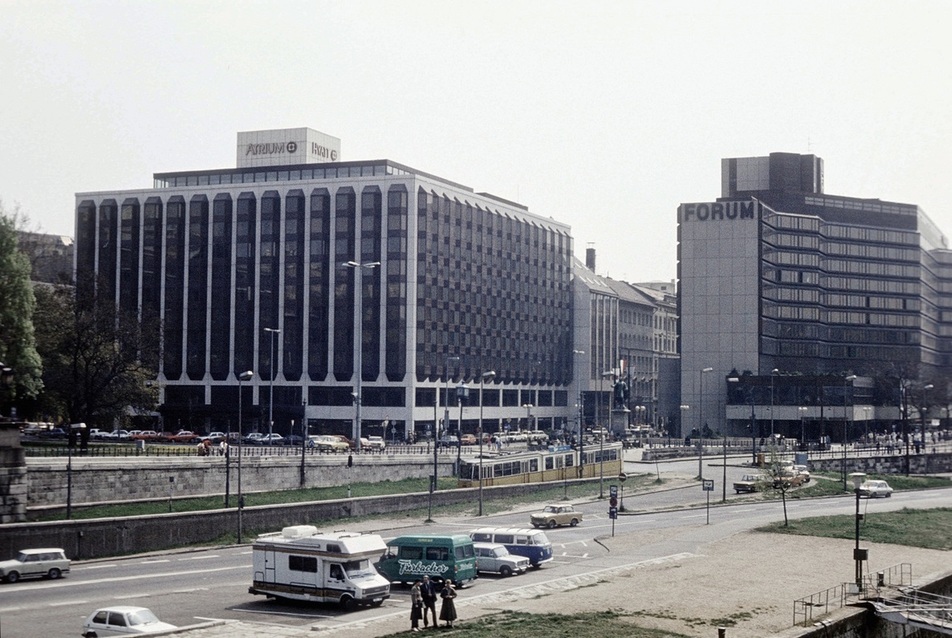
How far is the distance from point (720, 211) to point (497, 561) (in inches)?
4973

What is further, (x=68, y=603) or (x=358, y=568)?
(x=68, y=603)

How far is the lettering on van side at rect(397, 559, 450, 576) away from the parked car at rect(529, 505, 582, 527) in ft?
81.7

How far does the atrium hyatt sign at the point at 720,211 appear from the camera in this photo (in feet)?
558

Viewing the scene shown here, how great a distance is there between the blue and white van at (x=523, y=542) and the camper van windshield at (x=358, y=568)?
1149 cm

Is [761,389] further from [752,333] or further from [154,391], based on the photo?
[154,391]

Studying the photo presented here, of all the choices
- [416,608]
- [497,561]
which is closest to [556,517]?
[497,561]

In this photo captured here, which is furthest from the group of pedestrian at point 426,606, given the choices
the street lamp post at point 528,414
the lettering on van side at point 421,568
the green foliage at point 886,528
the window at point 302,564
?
the street lamp post at point 528,414

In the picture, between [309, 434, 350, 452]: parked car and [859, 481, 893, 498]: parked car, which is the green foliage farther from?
[309, 434, 350, 452]: parked car

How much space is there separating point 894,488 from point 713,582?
62.8m

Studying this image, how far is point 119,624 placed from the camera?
3569 cm

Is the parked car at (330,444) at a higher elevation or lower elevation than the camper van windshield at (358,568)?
higher

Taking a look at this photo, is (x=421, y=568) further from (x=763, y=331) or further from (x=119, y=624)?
(x=763, y=331)

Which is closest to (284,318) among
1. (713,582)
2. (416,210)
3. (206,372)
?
(206,372)

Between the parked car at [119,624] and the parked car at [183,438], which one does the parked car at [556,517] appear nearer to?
the parked car at [119,624]
